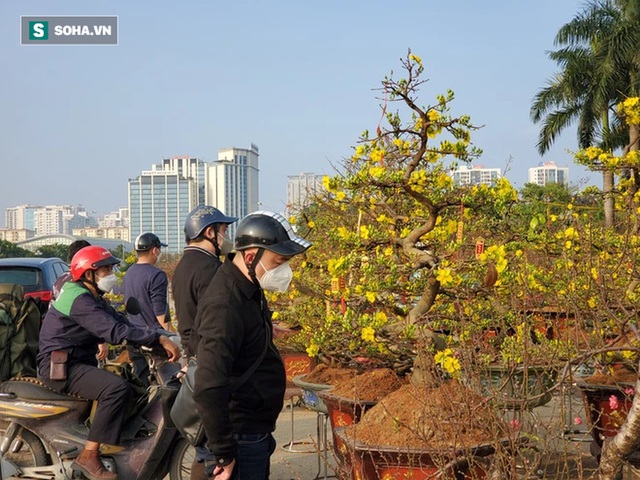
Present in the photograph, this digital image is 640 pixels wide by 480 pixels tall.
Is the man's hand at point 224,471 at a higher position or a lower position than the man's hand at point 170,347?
lower

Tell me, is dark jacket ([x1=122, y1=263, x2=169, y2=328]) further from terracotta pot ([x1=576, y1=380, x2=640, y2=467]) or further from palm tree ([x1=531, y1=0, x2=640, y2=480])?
palm tree ([x1=531, y1=0, x2=640, y2=480])

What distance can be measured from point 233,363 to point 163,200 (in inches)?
4250

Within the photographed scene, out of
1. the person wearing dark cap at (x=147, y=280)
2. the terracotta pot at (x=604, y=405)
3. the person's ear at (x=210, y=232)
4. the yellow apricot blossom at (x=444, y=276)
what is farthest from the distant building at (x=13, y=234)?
the yellow apricot blossom at (x=444, y=276)

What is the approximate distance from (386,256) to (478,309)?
0.94m

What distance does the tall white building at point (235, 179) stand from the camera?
314 ft

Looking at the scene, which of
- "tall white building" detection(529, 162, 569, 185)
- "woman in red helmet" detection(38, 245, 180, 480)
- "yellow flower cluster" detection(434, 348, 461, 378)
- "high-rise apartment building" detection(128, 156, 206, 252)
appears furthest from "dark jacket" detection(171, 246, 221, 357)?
"tall white building" detection(529, 162, 569, 185)

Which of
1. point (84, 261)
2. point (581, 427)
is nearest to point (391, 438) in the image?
point (84, 261)

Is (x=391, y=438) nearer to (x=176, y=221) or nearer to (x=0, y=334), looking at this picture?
(x=0, y=334)

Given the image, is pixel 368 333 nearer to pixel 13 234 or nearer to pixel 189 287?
pixel 189 287

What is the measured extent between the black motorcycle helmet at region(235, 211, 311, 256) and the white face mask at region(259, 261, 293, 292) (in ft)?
0.29

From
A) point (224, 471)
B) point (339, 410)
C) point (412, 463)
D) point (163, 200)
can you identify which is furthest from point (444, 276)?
point (163, 200)

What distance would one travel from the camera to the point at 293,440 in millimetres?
7777

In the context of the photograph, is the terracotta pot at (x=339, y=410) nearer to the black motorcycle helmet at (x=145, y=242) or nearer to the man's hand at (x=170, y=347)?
the man's hand at (x=170, y=347)

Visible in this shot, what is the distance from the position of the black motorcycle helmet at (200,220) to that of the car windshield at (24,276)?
21.9 ft
